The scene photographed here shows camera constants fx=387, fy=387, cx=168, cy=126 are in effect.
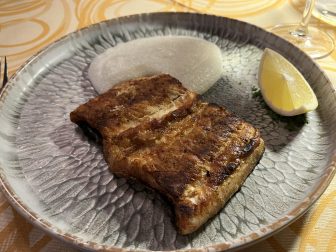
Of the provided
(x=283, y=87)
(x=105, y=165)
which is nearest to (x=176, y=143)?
(x=105, y=165)

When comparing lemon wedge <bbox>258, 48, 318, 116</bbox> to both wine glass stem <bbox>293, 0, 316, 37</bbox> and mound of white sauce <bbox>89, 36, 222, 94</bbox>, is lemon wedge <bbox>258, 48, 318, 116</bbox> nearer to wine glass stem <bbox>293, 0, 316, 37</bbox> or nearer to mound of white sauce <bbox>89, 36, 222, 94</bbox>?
mound of white sauce <bbox>89, 36, 222, 94</bbox>

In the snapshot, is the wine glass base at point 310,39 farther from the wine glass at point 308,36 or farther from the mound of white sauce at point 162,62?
the mound of white sauce at point 162,62

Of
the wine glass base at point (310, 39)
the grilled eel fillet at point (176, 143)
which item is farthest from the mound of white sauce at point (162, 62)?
the wine glass base at point (310, 39)

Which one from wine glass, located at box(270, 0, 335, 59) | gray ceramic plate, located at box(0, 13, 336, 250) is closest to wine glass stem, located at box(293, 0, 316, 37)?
wine glass, located at box(270, 0, 335, 59)

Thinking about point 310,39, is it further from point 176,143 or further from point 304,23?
point 176,143

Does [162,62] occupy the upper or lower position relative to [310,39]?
upper

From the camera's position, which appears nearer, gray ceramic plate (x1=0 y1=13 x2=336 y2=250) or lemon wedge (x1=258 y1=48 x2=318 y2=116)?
gray ceramic plate (x1=0 y1=13 x2=336 y2=250)

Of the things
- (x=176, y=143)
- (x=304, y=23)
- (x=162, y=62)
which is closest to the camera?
(x=176, y=143)
